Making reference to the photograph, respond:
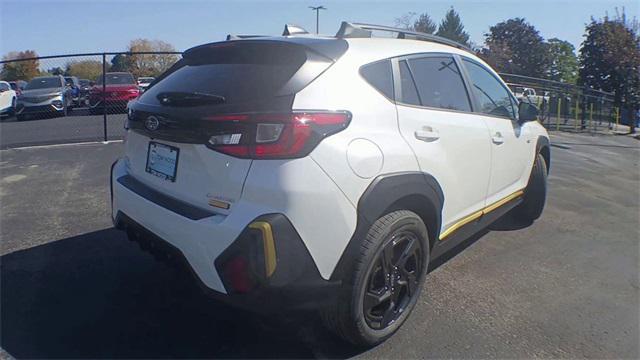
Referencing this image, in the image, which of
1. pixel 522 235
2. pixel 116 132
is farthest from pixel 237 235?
pixel 116 132

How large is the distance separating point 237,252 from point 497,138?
8.27 ft

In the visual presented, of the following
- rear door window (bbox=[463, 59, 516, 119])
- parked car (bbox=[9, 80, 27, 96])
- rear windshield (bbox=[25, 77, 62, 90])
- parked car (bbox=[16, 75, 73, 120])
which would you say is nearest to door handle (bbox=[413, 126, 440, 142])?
rear door window (bbox=[463, 59, 516, 119])

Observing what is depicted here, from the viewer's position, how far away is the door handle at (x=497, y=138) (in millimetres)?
3648

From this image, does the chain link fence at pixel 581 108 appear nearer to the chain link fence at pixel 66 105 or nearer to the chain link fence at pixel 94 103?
the chain link fence at pixel 94 103

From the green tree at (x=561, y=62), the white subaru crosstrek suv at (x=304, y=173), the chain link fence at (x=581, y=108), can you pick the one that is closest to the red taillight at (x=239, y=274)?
the white subaru crosstrek suv at (x=304, y=173)

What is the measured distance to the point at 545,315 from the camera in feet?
10.2

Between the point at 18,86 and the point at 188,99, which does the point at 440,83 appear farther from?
the point at 18,86

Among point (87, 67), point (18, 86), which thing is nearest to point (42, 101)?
point (87, 67)

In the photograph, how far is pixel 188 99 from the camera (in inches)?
97.6

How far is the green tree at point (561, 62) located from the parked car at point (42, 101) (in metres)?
63.5

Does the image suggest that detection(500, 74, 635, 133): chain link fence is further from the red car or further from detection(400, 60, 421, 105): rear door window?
detection(400, 60, 421, 105): rear door window

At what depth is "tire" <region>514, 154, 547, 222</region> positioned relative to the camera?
4750mm

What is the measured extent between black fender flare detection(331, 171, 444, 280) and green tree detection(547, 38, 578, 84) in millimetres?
69120

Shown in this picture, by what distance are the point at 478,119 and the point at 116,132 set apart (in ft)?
31.0
